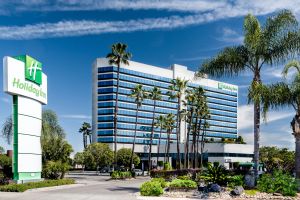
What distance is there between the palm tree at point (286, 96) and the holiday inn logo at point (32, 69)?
22.7 metres

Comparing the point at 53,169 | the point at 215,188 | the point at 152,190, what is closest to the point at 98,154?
the point at 53,169

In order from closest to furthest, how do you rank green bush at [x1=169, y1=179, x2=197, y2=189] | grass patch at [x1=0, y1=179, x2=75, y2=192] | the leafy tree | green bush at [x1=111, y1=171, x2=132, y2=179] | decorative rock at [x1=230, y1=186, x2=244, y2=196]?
decorative rock at [x1=230, y1=186, x2=244, y2=196] < green bush at [x1=169, y1=179, x2=197, y2=189] < grass patch at [x1=0, y1=179, x2=75, y2=192] < green bush at [x1=111, y1=171, x2=132, y2=179] < the leafy tree

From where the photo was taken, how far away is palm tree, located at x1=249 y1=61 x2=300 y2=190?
30844 mm

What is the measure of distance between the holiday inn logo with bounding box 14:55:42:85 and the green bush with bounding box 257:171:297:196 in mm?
25076

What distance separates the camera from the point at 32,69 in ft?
146

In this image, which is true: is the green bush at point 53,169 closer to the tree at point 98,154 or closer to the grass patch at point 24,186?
the grass patch at point 24,186

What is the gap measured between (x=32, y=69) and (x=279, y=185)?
2711 centimetres

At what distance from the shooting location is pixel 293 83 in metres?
32.4

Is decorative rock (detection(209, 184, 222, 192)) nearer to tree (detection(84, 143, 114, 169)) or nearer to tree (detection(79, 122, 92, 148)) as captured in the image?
tree (detection(84, 143, 114, 169))

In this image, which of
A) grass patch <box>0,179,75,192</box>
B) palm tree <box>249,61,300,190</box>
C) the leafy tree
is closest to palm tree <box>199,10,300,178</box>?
palm tree <box>249,61,300,190</box>

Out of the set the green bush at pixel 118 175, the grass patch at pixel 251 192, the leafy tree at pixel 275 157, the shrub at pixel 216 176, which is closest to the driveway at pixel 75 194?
the shrub at pixel 216 176

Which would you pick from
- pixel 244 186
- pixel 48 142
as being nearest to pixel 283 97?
pixel 244 186

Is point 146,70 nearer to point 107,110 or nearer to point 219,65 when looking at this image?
point 107,110

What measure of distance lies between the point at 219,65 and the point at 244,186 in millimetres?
9919
